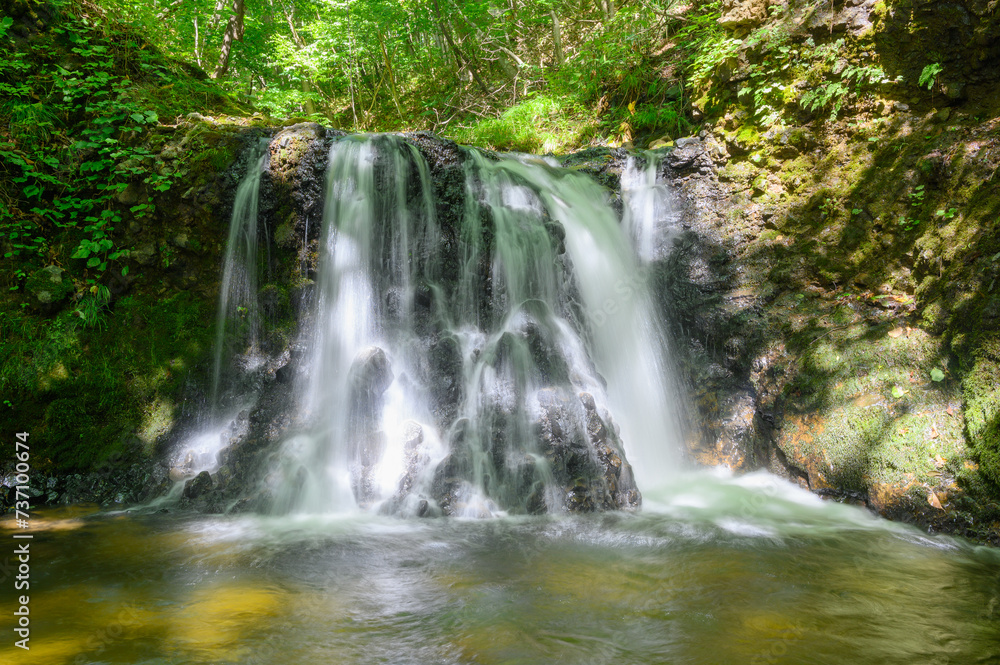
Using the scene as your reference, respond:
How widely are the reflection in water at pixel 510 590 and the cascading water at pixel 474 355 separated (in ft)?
1.54

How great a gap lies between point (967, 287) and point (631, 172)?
4067mm

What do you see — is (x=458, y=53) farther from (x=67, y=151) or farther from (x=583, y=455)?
(x=583, y=455)

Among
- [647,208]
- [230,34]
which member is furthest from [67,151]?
[647,208]

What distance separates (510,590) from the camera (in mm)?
3188

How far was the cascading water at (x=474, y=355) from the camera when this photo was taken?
4.84m

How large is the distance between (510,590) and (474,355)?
9.15 feet

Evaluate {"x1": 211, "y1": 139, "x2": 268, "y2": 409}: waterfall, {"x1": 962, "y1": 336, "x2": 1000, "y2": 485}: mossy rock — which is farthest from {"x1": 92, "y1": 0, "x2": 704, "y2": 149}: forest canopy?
{"x1": 962, "y1": 336, "x2": 1000, "y2": 485}: mossy rock

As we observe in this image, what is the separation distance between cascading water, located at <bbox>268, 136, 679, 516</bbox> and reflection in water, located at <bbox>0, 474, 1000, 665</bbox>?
1.54 ft

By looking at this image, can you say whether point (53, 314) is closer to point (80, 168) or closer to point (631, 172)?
point (80, 168)

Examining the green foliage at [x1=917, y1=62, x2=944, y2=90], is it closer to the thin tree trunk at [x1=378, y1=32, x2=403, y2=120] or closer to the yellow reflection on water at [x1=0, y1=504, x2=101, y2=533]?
the yellow reflection on water at [x1=0, y1=504, x2=101, y2=533]

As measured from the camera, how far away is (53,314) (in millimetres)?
5379

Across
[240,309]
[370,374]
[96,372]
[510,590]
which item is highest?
[240,309]

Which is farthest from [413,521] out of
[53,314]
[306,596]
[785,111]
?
[785,111]

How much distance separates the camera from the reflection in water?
8.36ft
